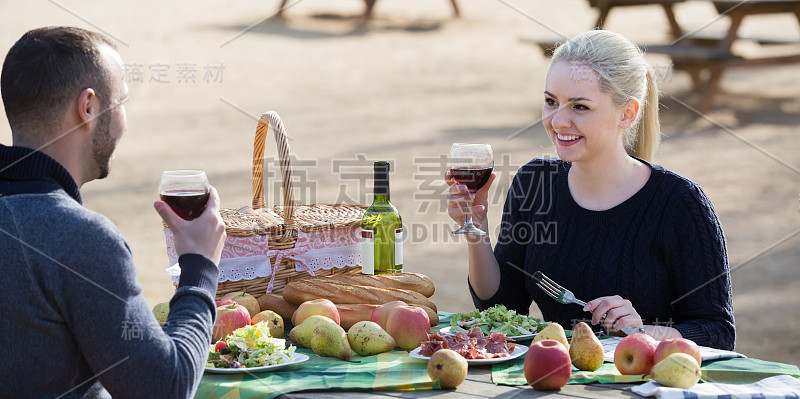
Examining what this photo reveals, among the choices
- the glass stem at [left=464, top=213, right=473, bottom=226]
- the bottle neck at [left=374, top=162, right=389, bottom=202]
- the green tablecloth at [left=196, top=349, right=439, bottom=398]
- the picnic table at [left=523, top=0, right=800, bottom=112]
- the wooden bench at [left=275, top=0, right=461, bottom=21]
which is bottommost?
the green tablecloth at [left=196, top=349, right=439, bottom=398]

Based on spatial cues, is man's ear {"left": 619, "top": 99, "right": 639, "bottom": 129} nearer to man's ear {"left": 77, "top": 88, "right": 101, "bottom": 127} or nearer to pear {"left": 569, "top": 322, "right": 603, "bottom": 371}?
pear {"left": 569, "top": 322, "right": 603, "bottom": 371}

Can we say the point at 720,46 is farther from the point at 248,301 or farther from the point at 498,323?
the point at 248,301

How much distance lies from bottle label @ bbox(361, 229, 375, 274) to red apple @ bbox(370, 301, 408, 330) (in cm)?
37

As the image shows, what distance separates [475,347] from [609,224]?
3.39 ft

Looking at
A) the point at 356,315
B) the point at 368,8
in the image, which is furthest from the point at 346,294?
the point at 368,8

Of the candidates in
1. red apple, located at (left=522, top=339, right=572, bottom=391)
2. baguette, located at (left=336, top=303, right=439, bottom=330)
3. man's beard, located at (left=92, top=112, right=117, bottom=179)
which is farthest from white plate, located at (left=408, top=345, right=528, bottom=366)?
man's beard, located at (left=92, top=112, right=117, bottom=179)

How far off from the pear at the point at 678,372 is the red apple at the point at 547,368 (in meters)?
0.23

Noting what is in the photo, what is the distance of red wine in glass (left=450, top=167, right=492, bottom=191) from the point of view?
302 cm

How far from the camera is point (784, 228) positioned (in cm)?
835

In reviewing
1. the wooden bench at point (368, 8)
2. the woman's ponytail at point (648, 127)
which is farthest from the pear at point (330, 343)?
the wooden bench at point (368, 8)

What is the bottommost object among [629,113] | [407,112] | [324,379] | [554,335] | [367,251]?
[324,379]

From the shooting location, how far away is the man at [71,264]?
1999 mm

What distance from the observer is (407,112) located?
13.9m

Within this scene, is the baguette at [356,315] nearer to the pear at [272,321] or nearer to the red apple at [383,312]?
the red apple at [383,312]
